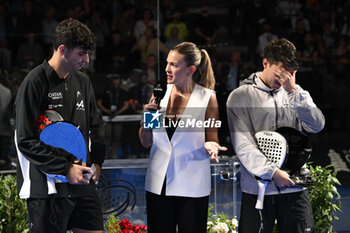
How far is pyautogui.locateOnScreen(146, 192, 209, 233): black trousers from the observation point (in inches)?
127

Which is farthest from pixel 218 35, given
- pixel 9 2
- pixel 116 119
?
pixel 9 2

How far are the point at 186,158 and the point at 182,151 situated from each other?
5cm

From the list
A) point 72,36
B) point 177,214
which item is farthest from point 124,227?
point 72,36

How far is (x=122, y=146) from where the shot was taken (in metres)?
5.84

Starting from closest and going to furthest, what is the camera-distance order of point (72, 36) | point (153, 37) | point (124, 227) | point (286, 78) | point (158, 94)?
point (72, 36)
point (286, 78)
point (158, 94)
point (124, 227)
point (153, 37)

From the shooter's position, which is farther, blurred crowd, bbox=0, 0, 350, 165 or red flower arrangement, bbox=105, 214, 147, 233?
blurred crowd, bbox=0, 0, 350, 165

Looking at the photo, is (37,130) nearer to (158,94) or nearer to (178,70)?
(158,94)

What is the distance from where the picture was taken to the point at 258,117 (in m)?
3.34

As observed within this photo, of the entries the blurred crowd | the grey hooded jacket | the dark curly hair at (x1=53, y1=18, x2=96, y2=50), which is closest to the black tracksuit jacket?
the dark curly hair at (x1=53, y1=18, x2=96, y2=50)

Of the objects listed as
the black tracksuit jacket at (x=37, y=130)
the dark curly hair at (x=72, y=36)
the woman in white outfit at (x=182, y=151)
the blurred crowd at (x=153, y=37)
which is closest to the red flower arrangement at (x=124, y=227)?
the woman in white outfit at (x=182, y=151)

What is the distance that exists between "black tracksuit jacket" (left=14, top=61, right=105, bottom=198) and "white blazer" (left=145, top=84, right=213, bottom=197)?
34cm

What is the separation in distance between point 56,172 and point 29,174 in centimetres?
20

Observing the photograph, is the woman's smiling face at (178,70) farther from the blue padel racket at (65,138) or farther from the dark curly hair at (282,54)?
the blue padel racket at (65,138)

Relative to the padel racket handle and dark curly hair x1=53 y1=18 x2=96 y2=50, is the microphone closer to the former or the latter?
dark curly hair x1=53 y1=18 x2=96 y2=50
